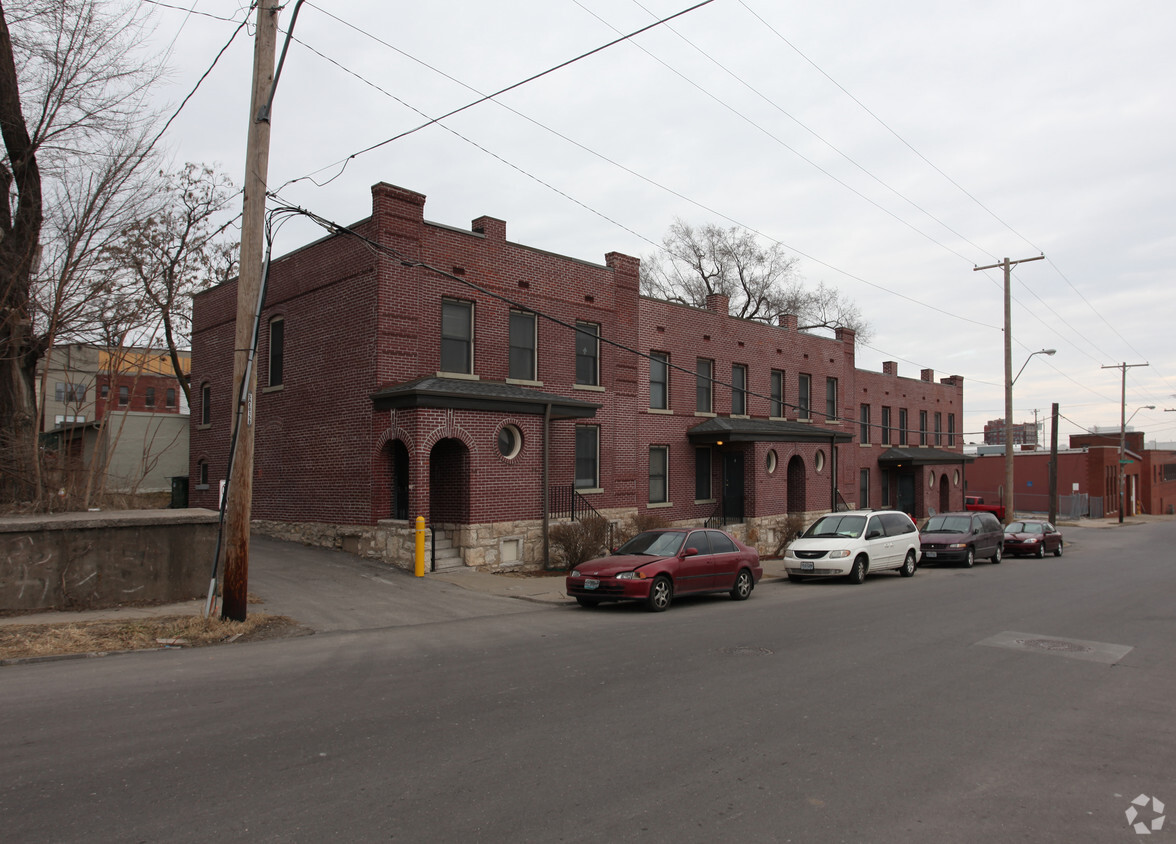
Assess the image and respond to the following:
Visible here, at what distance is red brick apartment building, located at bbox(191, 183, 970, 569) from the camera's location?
698 inches

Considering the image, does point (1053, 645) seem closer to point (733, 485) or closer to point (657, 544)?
point (657, 544)

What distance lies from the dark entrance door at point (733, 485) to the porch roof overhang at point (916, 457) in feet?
44.9

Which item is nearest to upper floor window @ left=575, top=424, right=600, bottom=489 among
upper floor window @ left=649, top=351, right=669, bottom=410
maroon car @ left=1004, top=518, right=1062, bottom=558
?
upper floor window @ left=649, top=351, right=669, bottom=410

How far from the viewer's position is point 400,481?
18.5 metres

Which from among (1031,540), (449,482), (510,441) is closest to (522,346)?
(510,441)

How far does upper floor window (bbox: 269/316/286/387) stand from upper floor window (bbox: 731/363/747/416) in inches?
601

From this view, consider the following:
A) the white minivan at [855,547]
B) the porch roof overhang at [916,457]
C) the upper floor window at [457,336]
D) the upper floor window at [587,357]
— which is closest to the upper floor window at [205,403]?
the upper floor window at [457,336]

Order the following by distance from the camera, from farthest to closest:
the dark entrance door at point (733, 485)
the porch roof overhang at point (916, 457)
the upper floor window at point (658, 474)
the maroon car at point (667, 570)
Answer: the porch roof overhang at point (916, 457)
the dark entrance door at point (733, 485)
the upper floor window at point (658, 474)
the maroon car at point (667, 570)

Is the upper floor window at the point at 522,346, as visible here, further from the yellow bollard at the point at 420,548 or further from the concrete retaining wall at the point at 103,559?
the concrete retaining wall at the point at 103,559

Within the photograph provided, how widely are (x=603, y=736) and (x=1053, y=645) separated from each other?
704 cm

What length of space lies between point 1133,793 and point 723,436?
2050 centimetres

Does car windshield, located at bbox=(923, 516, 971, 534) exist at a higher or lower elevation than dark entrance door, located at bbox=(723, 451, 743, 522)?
lower

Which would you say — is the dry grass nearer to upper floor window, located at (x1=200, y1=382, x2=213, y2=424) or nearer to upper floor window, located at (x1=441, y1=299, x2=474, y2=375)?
upper floor window, located at (x1=441, y1=299, x2=474, y2=375)

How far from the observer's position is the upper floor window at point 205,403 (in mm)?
25406
